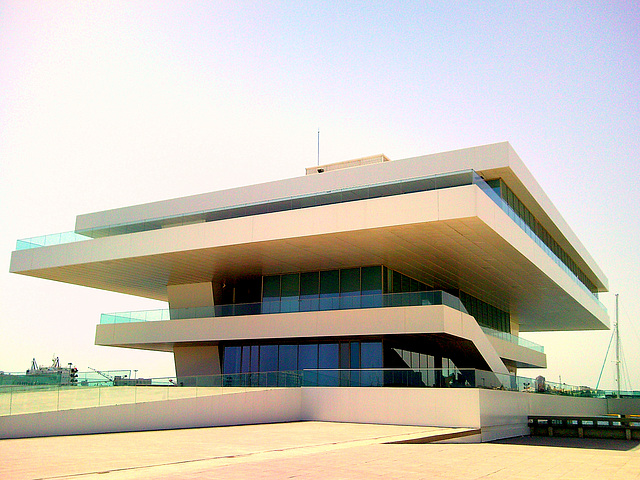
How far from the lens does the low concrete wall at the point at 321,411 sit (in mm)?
16656

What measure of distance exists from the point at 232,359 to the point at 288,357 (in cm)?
361

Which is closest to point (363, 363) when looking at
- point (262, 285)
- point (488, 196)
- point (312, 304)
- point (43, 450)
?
point (312, 304)

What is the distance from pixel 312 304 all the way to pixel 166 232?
712cm

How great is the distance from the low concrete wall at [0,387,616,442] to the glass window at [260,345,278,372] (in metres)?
6.62

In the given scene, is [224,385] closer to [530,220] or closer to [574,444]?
[574,444]

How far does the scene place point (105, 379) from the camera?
19.1m

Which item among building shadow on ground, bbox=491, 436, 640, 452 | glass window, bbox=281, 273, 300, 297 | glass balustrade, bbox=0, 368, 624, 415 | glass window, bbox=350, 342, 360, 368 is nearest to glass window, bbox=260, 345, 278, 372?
glass window, bbox=281, 273, 300, 297

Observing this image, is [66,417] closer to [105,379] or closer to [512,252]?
[105,379]

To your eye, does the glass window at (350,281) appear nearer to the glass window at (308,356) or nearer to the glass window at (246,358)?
the glass window at (308,356)

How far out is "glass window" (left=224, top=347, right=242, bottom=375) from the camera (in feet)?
106

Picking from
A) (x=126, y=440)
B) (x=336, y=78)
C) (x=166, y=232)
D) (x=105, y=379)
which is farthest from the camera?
(x=166, y=232)

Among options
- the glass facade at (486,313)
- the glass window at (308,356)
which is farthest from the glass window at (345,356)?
the glass facade at (486,313)

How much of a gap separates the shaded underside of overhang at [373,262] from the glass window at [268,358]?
12.3 feet

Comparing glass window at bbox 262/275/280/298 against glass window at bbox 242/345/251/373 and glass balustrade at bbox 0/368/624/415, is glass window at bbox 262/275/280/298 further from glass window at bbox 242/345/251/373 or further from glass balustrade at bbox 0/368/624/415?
glass balustrade at bbox 0/368/624/415
